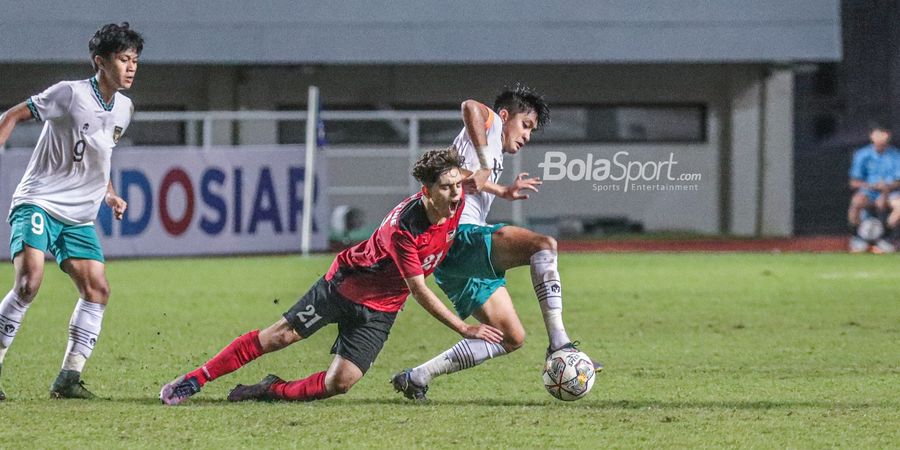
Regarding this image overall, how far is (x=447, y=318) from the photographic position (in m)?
7.00

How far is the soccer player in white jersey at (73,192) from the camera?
303 inches

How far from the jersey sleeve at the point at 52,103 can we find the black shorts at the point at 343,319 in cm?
160

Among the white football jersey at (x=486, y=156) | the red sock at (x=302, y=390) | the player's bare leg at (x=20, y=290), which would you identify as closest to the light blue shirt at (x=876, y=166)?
the white football jersey at (x=486, y=156)

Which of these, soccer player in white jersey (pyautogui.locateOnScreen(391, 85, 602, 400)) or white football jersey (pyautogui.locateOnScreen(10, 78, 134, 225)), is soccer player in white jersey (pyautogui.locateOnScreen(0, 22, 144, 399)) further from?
A: soccer player in white jersey (pyautogui.locateOnScreen(391, 85, 602, 400))

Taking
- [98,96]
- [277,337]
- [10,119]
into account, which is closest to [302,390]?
[277,337]

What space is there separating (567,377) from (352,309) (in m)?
1.13

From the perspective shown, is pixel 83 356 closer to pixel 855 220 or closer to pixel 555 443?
pixel 555 443

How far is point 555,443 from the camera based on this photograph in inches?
250

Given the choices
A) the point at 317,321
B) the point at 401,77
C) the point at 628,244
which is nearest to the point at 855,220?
the point at 628,244

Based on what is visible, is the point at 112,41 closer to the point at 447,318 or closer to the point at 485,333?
the point at 447,318

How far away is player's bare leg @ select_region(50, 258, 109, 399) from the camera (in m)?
7.76

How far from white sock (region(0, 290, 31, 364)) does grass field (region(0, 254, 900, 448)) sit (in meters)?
0.35

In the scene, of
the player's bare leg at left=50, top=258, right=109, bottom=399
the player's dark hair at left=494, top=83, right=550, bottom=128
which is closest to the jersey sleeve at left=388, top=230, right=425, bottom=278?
the player's dark hair at left=494, top=83, right=550, bottom=128

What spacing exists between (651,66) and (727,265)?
7.93 m
